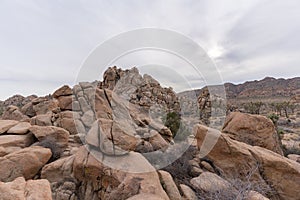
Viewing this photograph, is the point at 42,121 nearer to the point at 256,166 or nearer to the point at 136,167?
the point at 136,167

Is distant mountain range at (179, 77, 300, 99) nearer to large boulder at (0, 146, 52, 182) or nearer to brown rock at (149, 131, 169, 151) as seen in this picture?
brown rock at (149, 131, 169, 151)

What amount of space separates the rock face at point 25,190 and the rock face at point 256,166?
17.2ft

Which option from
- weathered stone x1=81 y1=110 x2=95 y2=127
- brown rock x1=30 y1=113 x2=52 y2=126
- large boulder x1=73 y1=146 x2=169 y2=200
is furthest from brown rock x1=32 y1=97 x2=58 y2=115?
large boulder x1=73 y1=146 x2=169 y2=200

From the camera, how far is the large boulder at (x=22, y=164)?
6617 millimetres

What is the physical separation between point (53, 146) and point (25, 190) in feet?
17.6

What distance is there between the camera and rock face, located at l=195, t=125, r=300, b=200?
7133mm

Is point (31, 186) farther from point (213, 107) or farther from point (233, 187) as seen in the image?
point (213, 107)

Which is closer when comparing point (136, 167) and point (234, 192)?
point (234, 192)

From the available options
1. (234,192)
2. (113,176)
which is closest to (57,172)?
(113,176)

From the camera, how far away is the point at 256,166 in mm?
7184

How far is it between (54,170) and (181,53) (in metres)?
6.27

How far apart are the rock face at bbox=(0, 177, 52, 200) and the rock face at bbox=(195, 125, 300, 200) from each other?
5.24 metres

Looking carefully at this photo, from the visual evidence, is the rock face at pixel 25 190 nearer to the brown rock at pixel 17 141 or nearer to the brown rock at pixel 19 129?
the brown rock at pixel 17 141

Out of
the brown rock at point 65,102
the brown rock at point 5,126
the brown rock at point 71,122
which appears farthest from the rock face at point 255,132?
the brown rock at point 65,102
